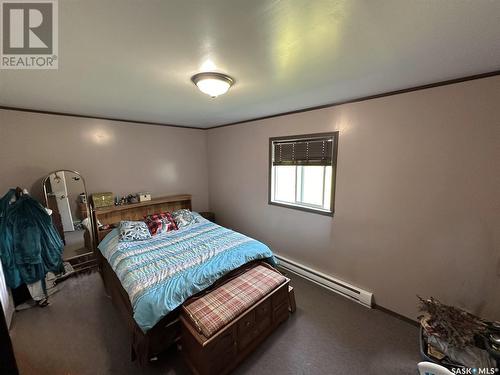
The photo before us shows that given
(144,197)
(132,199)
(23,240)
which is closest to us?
(23,240)

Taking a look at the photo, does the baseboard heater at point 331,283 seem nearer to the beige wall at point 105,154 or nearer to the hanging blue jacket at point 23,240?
the beige wall at point 105,154

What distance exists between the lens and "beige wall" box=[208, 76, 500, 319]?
1608mm

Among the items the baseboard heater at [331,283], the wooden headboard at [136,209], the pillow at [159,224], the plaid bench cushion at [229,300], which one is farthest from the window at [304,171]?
the wooden headboard at [136,209]

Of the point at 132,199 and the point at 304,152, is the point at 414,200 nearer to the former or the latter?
the point at 304,152

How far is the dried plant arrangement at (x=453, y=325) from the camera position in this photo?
146 cm

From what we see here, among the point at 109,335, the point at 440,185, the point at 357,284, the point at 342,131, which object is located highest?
the point at 342,131

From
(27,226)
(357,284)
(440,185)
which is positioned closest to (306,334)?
(357,284)

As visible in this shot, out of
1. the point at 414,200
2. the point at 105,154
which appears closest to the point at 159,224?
the point at 105,154

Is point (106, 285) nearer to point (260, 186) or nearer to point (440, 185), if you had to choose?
point (260, 186)

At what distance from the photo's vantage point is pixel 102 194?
2.93 meters

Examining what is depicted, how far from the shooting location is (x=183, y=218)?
328 centimetres

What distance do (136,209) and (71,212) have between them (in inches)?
32.3

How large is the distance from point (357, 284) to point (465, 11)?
2496 mm

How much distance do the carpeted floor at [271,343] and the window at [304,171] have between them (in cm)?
121
